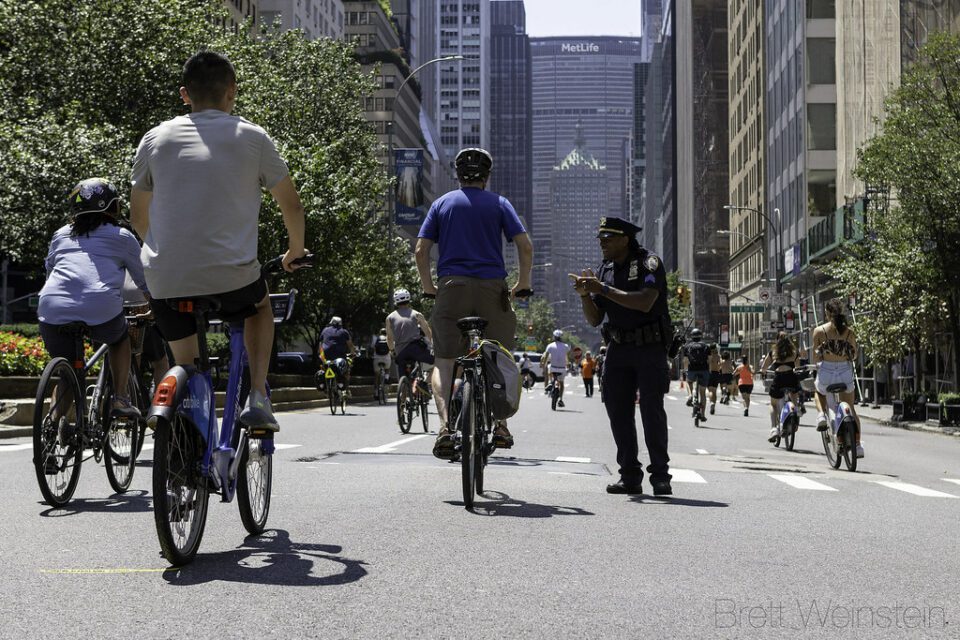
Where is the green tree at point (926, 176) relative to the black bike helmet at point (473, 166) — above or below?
above

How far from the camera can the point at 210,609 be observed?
13.8ft

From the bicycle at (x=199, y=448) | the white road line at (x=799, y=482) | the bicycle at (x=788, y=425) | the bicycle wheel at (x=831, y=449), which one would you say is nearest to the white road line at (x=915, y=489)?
the white road line at (x=799, y=482)

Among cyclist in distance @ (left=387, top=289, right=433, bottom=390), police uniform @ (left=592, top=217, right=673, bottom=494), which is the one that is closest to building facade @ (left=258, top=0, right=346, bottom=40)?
cyclist in distance @ (left=387, top=289, right=433, bottom=390)

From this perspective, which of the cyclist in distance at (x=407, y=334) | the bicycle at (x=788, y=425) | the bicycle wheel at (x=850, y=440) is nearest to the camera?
the bicycle wheel at (x=850, y=440)

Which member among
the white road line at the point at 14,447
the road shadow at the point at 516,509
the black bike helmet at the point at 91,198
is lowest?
the road shadow at the point at 516,509

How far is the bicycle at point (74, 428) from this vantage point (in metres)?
6.80

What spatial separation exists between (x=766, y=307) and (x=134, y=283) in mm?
51541

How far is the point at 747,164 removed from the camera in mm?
88188

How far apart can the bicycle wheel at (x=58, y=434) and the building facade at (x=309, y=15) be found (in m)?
76.6

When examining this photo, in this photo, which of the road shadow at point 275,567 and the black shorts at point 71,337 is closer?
the road shadow at point 275,567

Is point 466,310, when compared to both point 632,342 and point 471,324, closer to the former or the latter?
point 471,324

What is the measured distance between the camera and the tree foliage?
30.9m

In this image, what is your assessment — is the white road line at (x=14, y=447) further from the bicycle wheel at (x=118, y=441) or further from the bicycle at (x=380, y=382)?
the bicycle at (x=380, y=382)

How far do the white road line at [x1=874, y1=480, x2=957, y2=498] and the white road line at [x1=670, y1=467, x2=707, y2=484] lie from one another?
1.61 m
